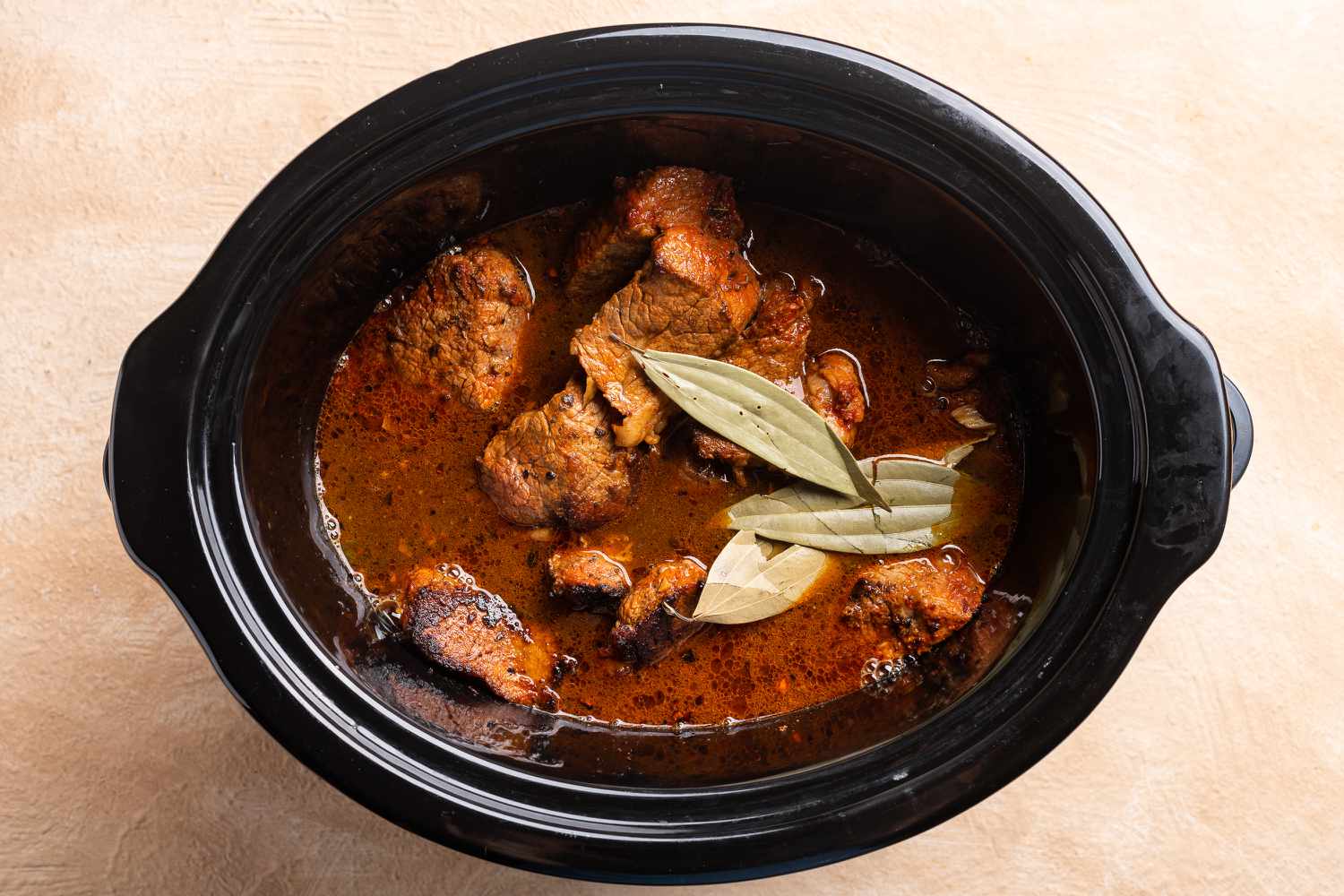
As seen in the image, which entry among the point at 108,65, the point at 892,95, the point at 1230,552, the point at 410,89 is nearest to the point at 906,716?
the point at 1230,552

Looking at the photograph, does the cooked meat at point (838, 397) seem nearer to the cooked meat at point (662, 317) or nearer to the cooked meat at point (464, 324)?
the cooked meat at point (662, 317)

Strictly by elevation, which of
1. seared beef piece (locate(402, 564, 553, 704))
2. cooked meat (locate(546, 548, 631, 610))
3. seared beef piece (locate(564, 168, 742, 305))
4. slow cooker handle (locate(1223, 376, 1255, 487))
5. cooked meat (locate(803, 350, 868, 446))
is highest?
slow cooker handle (locate(1223, 376, 1255, 487))

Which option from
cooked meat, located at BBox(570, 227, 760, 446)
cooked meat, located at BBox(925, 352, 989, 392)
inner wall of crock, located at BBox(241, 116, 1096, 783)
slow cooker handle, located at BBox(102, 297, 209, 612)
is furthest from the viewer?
cooked meat, located at BBox(925, 352, 989, 392)

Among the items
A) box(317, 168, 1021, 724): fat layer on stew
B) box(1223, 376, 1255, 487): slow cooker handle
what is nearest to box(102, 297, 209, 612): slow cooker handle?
box(317, 168, 1021, 724): fat layer on stew

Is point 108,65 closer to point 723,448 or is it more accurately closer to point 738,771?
point 723,448

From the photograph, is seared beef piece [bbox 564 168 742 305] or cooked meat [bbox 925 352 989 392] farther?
cooked meat [bbox 925 352 989 392]

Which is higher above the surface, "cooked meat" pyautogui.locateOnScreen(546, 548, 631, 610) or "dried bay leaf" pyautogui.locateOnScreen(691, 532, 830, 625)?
"dried bay leaf" pyautogui.locateOnScreen(691, 532, 830, 625)

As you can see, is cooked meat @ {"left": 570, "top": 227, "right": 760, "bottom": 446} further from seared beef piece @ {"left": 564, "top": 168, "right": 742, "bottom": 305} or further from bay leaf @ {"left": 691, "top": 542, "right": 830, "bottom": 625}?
bay leaf @ {"left": 691, "top": 542, "right": 830, "bottom": 625}

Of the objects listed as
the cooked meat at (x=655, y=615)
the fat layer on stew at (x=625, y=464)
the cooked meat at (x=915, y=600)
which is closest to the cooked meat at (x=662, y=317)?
the fat layer on stew at (x=625, y=464)
